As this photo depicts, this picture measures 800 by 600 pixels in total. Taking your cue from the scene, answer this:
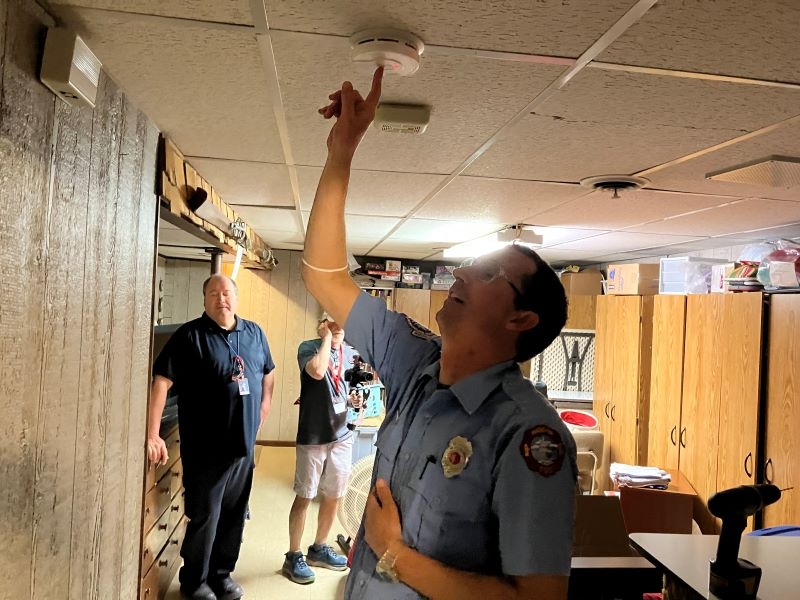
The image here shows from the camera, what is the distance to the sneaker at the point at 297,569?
10.2 feet

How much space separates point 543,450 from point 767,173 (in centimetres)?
142

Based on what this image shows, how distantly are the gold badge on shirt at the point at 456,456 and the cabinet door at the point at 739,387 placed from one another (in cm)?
220

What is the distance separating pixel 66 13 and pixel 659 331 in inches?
134

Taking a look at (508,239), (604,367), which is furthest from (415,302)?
(508,239)

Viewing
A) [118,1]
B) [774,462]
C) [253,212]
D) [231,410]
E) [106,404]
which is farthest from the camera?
[253,212]

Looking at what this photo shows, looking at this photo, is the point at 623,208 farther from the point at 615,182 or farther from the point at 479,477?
the point at 479,477

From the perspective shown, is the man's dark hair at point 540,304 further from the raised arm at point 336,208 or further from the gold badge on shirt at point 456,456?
the raised arm at point 336,208

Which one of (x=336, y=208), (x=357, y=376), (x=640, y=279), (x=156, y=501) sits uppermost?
(x=640, y=279)

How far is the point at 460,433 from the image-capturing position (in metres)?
1.01

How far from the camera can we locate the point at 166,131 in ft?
5.39

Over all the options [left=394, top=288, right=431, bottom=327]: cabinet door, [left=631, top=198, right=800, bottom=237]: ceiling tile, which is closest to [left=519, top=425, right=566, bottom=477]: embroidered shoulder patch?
[left=631, top=198, right=800, bottom=237]: ceiling tile

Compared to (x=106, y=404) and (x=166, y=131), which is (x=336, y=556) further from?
(x=166, y=131)

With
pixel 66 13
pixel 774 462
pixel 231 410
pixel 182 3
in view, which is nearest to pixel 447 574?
pixel 182 3

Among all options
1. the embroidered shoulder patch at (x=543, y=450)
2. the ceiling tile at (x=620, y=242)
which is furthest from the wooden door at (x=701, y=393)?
the embroidered shoulder patch at (x=543, y=450)
